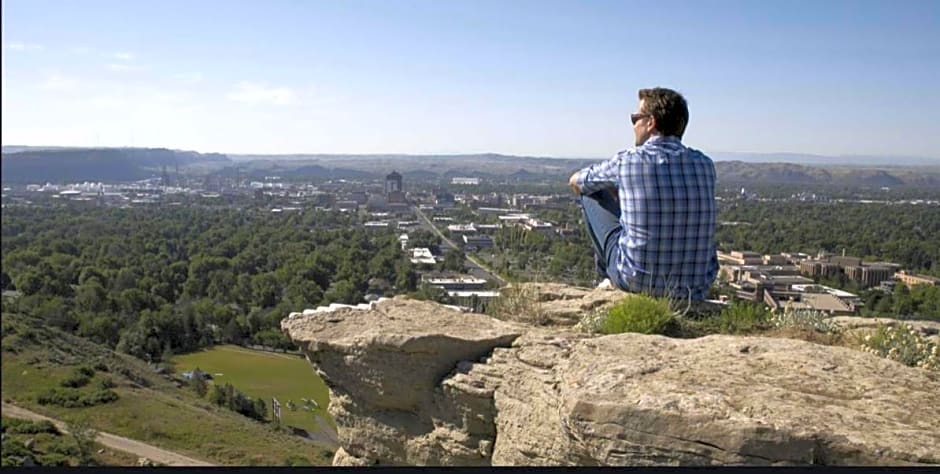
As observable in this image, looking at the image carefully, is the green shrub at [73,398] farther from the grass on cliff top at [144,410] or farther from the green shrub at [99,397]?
the grass on cliff top at [144,410]

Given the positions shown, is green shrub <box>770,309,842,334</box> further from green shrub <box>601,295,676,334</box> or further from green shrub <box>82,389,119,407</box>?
green shrub <box>82,389,119,407</box>

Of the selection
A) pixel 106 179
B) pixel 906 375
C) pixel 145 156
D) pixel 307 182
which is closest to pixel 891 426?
pixel 906 375

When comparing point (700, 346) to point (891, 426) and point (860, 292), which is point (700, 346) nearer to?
point (891, 426)

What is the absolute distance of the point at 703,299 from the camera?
498 cm

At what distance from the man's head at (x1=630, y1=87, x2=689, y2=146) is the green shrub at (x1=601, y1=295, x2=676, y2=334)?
1036 mm

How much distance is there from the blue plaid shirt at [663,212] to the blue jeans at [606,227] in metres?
0.13

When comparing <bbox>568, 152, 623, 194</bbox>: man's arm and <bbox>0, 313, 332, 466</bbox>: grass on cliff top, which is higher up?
<bbox>568, 152, 623, 194</bbox>: man's arm

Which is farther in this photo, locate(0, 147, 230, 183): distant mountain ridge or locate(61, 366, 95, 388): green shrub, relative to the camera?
locate(0, 147, 230, 183): distant mountain ridge

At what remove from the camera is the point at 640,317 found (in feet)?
14.5

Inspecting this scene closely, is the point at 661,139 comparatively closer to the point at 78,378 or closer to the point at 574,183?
the point at 574,183

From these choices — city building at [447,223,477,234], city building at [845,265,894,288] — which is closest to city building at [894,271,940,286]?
city building at [845,265,894,288]

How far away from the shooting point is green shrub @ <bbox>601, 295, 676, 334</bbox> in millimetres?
4398

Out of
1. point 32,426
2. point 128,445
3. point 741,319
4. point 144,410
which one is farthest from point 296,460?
point 741,319

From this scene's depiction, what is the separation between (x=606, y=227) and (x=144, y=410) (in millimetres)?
21264
